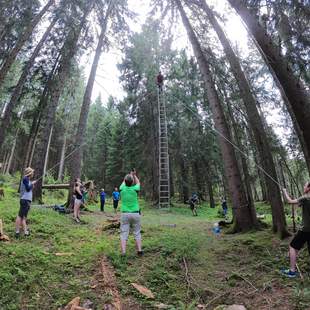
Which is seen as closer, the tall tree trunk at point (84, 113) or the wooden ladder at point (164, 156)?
the tall tree trunk at point (84, 113)

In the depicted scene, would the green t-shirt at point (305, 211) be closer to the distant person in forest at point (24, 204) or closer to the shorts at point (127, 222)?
the shorts at point (127, 222)

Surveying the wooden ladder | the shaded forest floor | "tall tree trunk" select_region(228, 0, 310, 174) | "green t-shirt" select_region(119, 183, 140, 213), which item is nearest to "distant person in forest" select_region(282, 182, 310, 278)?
the shaded forest floor

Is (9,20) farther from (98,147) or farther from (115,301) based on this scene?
(98,147)

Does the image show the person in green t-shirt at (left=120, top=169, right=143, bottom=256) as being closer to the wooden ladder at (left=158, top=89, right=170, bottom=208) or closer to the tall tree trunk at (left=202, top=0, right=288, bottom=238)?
the tall tree trunk at (left=202, top=0, right=288, bottom=238)

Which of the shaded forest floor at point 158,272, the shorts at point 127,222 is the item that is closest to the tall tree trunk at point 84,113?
the shaded forest floor at point 158,272

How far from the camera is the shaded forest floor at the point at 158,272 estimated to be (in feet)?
13.1

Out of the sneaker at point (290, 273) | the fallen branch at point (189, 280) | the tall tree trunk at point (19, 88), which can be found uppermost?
the tall tree trunk at point (19, 88)

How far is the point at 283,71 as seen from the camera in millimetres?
5609

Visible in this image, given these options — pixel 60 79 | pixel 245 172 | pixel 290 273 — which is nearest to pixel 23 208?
pixel 290 273

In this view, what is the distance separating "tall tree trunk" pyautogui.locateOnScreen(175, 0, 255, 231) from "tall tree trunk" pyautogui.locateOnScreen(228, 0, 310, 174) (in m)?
3.01

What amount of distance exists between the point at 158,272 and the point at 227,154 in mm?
4813

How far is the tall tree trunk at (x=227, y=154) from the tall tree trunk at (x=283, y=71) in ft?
9.88

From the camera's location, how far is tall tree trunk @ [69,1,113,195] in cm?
1207

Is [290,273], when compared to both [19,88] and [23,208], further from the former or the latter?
[19,88]
